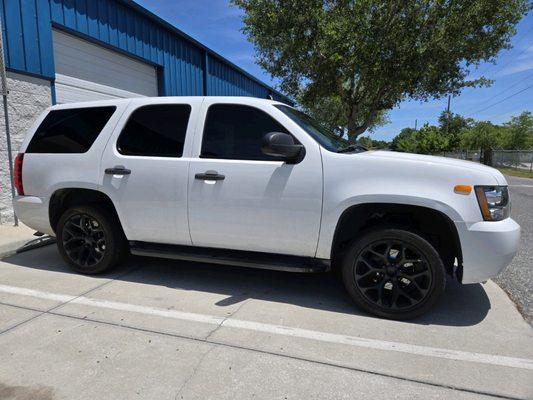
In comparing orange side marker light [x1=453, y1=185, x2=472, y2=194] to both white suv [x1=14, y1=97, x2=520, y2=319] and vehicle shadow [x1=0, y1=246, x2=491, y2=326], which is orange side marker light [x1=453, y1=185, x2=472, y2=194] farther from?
vehicle shadow [x1=0, y1=246, x2=491, y2=326]

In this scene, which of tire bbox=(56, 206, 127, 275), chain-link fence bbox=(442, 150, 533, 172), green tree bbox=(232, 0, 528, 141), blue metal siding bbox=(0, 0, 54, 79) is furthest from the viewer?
chain-link fence bbox=(442, 150, 533, 172)

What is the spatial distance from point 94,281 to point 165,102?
2164 millimetres

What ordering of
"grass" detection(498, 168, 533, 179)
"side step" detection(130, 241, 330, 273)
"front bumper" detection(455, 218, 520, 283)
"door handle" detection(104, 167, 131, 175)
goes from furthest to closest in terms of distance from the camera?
"grass" detection(498, 168, 533, 179) < "door handle" detection(104, 167, 131, 175) < "side step" detection(130, 241, 330, 273) < "front bumper" detection(455, 218, 520, 283)

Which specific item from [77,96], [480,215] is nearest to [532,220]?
[480,215]

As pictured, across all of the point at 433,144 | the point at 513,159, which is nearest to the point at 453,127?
the point at 433,144

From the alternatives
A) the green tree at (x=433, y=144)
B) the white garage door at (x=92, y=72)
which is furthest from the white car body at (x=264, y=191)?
the green tree at (x=433, y=144)

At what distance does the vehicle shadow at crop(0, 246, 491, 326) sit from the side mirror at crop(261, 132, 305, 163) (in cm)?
149

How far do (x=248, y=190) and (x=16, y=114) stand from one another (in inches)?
226

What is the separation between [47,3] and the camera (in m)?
7.48

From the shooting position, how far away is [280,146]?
3.48 metres

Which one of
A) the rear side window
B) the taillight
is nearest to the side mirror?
the rear side window

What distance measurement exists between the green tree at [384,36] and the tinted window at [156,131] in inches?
306

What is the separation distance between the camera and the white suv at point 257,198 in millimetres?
3365

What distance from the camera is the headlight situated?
3266 mm
